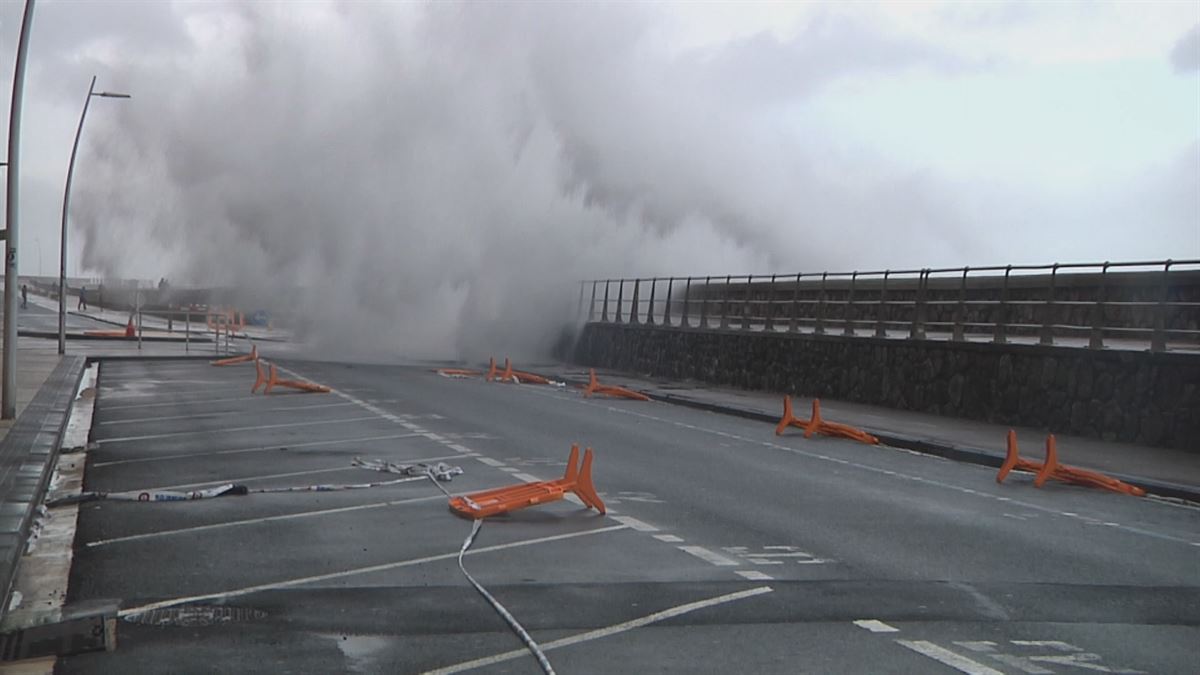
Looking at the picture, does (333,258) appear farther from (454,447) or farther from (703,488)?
(703,488)

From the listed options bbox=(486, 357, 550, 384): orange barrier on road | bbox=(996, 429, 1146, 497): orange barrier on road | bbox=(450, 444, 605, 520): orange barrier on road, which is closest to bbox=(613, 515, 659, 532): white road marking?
bbox=(450, 444, 605, 520): orange barrier on road

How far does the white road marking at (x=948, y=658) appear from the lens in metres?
6.19

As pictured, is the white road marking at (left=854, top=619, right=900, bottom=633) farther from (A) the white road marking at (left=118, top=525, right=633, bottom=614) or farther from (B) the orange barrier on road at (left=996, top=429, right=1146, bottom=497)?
(B) the orange barrier on road at (left=996, top=429, right=1146, bottom=497)

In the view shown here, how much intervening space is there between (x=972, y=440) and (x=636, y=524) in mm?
9630

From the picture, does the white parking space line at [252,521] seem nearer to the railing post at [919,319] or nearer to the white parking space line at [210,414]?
the white parking space line at [210,414]

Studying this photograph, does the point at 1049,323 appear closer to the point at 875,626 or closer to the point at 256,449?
the point at 256,449

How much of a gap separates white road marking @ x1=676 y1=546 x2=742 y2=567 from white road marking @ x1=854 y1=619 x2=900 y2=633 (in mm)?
1651

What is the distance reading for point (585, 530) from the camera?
400 inches

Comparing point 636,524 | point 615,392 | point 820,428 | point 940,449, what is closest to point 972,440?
point 940,449

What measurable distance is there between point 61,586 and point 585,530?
378 cm

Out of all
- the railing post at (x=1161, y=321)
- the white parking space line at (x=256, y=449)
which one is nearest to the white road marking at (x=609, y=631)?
the white parking space line at (x=256, y=449)

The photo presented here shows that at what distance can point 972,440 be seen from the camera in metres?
18.8

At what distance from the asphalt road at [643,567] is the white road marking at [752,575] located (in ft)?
0.10

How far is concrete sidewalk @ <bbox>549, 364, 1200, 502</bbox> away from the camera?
49.7 feet
